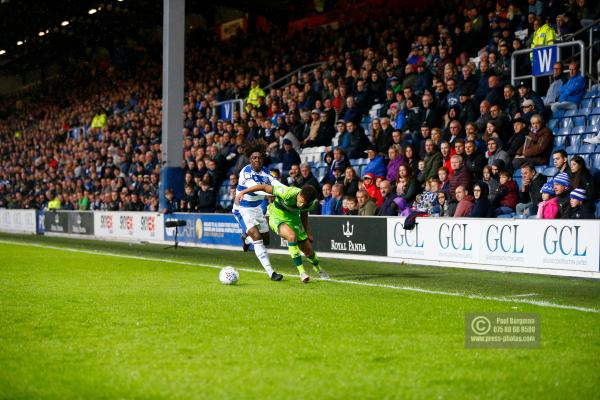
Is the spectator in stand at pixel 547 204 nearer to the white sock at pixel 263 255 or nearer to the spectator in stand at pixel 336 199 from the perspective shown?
the white sock at pixel 263 255

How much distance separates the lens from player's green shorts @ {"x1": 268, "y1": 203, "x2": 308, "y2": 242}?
40.9 feet

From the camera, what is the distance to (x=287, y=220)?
12.5 m

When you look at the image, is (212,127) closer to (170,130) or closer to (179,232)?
(170,130)

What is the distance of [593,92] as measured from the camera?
56.2 feet

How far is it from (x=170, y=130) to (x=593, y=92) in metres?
12.7

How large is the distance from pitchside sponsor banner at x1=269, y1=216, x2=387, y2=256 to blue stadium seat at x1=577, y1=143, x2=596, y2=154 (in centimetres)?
434

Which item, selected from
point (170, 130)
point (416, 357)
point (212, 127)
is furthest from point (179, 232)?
point (416, 357)

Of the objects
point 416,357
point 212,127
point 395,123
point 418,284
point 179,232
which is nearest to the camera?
point 416,357

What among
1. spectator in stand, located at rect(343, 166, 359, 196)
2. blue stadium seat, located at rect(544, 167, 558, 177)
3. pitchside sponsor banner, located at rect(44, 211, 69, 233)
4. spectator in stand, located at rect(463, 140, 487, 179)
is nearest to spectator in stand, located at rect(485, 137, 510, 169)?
spectator in stand, located at rect(463, 140, 487, 179)

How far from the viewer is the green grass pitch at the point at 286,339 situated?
17.7ft

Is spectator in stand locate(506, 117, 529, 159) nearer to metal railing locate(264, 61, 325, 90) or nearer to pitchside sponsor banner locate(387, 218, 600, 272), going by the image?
pitchside sponsor banner locate(387, 218, 600, 272)

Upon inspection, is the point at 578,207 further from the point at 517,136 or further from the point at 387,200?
the point at 387,200

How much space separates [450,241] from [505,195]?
158cm

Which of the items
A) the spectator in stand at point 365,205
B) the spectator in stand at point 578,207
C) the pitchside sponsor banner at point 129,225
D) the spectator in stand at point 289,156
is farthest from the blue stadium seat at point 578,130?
the pitchside sponsor banner at point 129,225
